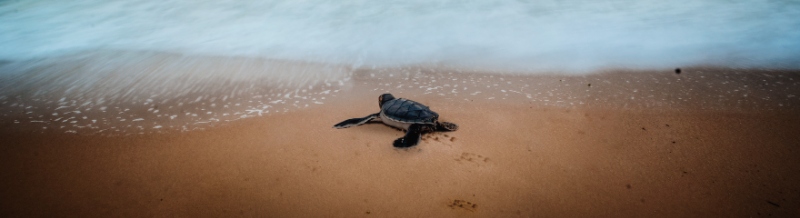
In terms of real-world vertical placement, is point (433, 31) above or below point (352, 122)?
above

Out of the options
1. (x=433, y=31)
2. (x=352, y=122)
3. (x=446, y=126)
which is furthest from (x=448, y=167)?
(x=433, y=31)

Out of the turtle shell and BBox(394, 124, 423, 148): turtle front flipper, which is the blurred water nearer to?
Answer: the turtle shell

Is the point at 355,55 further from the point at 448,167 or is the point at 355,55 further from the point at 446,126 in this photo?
the point at 448,167

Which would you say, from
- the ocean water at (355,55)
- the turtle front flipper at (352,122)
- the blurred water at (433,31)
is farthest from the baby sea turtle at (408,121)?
the blurred water at (433,31)

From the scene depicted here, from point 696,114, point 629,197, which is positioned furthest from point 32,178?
point 696,114

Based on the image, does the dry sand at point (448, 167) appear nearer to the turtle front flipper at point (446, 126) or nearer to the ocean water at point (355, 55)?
the turtle front flipper at point (446, 126)
